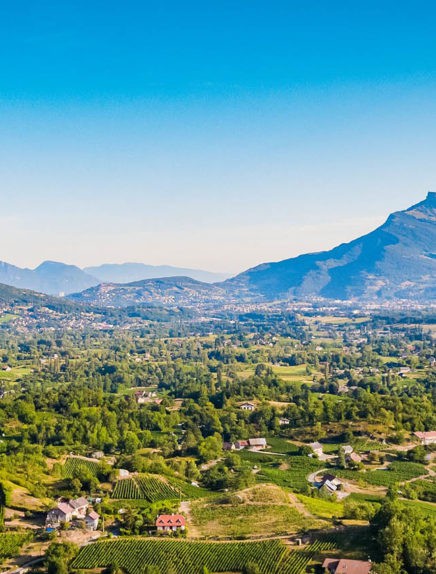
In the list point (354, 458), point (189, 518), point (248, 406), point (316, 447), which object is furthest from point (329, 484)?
point (248, 406)

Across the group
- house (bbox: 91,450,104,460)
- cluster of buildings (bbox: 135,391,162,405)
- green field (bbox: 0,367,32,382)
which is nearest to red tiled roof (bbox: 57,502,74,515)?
house (bbox: 91,450,104,460)

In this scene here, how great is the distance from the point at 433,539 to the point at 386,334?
167991 mm

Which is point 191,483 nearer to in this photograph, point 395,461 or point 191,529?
point 191,529

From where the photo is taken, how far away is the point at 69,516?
136 ft

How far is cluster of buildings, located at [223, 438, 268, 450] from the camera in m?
70.6

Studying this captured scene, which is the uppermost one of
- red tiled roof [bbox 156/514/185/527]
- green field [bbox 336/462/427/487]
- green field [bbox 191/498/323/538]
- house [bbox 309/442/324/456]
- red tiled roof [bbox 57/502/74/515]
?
red tiled roof [bbox 57/502/74/515]

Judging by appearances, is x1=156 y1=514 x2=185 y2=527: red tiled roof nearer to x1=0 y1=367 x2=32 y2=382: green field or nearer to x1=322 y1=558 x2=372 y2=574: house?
x1=322 y1=558 x2=372 y2=574: house

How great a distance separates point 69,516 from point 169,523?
7.20 metres

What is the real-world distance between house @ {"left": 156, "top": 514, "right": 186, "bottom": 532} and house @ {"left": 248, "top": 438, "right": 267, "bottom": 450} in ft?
101

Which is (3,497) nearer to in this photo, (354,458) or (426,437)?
(354,458)

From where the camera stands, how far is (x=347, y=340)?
189125 mm

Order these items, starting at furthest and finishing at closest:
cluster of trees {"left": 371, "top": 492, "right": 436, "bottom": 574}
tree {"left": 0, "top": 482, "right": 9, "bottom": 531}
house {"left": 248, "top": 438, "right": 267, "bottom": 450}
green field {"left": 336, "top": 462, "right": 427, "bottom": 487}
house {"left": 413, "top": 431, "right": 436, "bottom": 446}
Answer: house {"left": 248, "top": 438, "right": 267, "bottom": 450}, house {"left": 413, "top": 431, "right": 436, "bottom": 446}, green field {"left": 336, "top": 462, "right": 427, "bottom": 487}, tree {"left": 0, "top": 482, "right": 9, "bottom": 531}, cluster of trees {"left": 371, "top": 492, "right": 436, "bottom": 574}

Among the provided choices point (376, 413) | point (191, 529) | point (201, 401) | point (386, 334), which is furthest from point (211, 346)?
point (191, 529)

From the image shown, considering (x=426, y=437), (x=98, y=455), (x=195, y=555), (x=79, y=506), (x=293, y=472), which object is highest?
(x=79, y=506)
